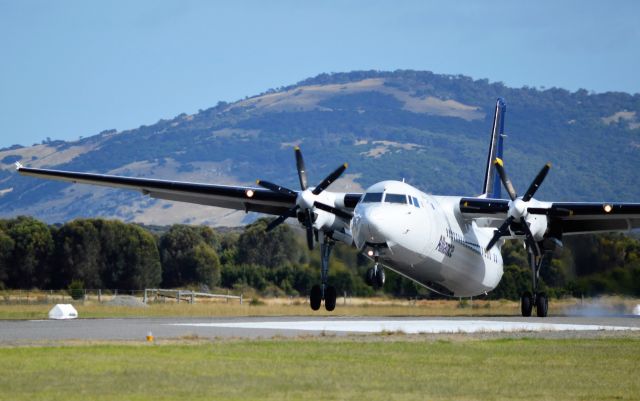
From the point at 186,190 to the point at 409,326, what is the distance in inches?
445

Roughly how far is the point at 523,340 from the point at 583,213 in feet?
42.4


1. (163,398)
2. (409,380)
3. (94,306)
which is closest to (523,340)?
(409,380)

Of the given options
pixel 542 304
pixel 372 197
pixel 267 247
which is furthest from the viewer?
pixel 267 247

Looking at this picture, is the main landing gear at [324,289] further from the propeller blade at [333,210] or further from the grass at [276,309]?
the grass at [276,309]

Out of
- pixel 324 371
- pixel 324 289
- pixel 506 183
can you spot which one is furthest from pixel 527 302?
pixel 324 371

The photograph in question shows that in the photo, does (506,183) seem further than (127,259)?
No

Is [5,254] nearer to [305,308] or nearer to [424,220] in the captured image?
[305,308]

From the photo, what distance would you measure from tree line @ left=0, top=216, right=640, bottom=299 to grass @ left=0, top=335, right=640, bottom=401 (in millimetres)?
20104

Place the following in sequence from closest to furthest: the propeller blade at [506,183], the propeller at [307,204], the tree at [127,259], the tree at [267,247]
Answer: the propeller at [307,204], the propeller blade at [506,183], the tree at [267,247], the tree at [127,259]

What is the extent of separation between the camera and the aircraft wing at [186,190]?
36.8 metres

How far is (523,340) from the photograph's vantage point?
2477 cm

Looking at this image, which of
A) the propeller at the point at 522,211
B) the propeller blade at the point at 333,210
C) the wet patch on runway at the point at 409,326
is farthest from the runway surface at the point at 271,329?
the propeller blade at the point at 333,210

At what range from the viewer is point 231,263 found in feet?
222

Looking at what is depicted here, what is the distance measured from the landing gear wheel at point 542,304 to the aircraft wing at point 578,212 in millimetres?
2460
